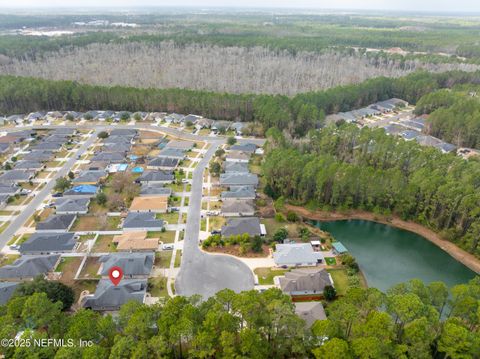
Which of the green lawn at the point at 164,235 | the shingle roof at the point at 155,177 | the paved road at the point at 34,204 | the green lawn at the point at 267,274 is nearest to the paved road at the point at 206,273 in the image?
the green lawn at the point at 267,274

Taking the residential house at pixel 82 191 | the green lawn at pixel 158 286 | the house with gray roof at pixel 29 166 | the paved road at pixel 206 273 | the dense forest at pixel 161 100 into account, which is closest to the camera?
the green lawn at pixel 158 286

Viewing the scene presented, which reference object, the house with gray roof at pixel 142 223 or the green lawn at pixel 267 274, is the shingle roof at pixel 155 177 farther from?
the green lawn at pixel 267 274

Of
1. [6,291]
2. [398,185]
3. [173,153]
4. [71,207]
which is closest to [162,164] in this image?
[173,153]

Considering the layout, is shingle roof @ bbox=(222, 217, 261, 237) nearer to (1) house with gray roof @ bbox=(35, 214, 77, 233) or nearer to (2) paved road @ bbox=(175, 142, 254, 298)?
(2) paved road @ bbox=(175, 142, 254, 298)

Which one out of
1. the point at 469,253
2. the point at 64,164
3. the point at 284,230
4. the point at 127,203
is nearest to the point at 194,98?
the point at 64,164

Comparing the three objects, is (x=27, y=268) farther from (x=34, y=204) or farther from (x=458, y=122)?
(x=458, y=122)

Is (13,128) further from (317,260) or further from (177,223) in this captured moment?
(317,260)

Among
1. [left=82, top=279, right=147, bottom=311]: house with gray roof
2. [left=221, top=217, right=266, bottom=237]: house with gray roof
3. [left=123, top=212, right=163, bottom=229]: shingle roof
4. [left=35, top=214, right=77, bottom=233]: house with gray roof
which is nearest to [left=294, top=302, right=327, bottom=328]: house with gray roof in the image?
[left=221, top=217, right=266, bottom=237]: house with gray roof
